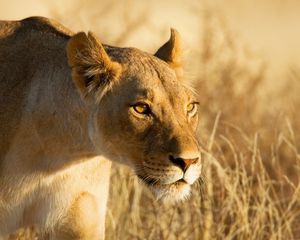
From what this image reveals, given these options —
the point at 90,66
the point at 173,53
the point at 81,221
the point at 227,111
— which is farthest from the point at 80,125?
the point at 227,111

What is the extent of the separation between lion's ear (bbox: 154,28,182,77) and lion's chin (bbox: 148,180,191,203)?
0.77 metres

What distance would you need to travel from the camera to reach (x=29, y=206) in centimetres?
631

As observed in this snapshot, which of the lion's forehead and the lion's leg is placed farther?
the lion's leg

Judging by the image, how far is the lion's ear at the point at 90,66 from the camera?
234 inches

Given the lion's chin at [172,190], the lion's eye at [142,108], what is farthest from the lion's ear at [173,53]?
the lion's chin at [172,190]

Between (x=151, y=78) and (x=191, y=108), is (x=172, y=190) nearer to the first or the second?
(x=191, y=108)

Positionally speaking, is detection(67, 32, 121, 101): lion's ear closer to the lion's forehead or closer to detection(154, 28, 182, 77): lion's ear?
the lion's forehead

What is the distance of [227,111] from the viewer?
396 inches

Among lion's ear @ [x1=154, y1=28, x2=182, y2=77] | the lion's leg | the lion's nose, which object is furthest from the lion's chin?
lion's ear @ [x1=154, y1=28, x2=182, y2=77]

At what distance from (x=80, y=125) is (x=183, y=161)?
2.44 feet

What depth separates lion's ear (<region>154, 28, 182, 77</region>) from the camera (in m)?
6.41

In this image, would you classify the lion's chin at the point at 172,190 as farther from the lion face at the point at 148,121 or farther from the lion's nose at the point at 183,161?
the lion's nose at the point at 183,161

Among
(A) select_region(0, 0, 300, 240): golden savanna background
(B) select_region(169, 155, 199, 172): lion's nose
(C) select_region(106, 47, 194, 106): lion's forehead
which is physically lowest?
(A) select_region(0, 0, 300, 240): golden savanna background

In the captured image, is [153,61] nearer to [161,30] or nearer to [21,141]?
[21,141]
